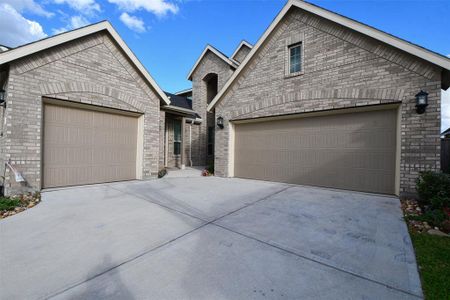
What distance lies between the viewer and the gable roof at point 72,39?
5.25 meters

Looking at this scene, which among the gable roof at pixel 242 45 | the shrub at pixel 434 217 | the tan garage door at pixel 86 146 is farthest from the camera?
the gable roof at pixel 242 45

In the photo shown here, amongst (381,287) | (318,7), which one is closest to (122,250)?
(381,287)

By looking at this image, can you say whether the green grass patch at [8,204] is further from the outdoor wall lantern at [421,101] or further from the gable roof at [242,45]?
the gable roof at [242,45]

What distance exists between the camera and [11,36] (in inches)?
609

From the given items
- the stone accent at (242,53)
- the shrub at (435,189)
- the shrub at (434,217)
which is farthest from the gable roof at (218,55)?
the shrub at (434,217)

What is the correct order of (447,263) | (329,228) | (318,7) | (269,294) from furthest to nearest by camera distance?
(318,7) → (329,228) → (447,263) → (269,294)

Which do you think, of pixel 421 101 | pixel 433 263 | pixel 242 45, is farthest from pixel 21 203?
pixel 242 45

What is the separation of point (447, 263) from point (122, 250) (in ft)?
13.7

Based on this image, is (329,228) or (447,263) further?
(329,228)

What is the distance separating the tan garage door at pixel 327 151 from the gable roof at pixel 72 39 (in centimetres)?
477

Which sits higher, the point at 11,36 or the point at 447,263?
A: the point at 11,36

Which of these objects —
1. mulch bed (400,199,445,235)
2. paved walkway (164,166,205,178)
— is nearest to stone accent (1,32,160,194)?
paved walkway (164,166,205,178)

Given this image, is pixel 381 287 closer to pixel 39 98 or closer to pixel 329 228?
pixel 329 228

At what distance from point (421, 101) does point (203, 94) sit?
1225 cm
